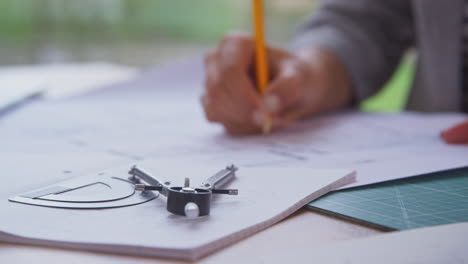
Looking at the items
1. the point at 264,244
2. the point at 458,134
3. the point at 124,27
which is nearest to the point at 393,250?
the point at 264,244

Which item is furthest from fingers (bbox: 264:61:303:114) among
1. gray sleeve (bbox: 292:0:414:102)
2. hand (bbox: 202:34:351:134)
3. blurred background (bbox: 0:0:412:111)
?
blurred background (bbox: 0:0:412:111)

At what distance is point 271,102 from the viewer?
2.37ft

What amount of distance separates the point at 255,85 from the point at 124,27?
147cm

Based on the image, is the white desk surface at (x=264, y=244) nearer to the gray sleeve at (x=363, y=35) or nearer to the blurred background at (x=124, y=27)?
the gray sleeve at (x=363, y=35)

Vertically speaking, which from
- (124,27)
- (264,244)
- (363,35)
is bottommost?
(264,244)

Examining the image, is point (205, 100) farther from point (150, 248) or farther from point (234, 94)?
point (150, 248)

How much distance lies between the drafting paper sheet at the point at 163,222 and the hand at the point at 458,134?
25 cm

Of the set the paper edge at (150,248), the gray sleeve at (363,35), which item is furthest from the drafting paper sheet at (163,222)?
the gray sleeve at (363,35)

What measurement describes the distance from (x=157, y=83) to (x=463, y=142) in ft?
2.36

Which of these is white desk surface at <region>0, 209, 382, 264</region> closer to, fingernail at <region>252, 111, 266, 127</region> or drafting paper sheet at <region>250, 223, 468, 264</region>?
drafting paper sheet at <region>250, 223, 468, 264</region>

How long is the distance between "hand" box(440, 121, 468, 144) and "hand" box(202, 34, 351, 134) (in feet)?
0.75

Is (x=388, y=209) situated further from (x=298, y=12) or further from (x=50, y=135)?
(x=298, y=12)

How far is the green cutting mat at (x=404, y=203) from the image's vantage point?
35 cm

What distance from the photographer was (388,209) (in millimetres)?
371
